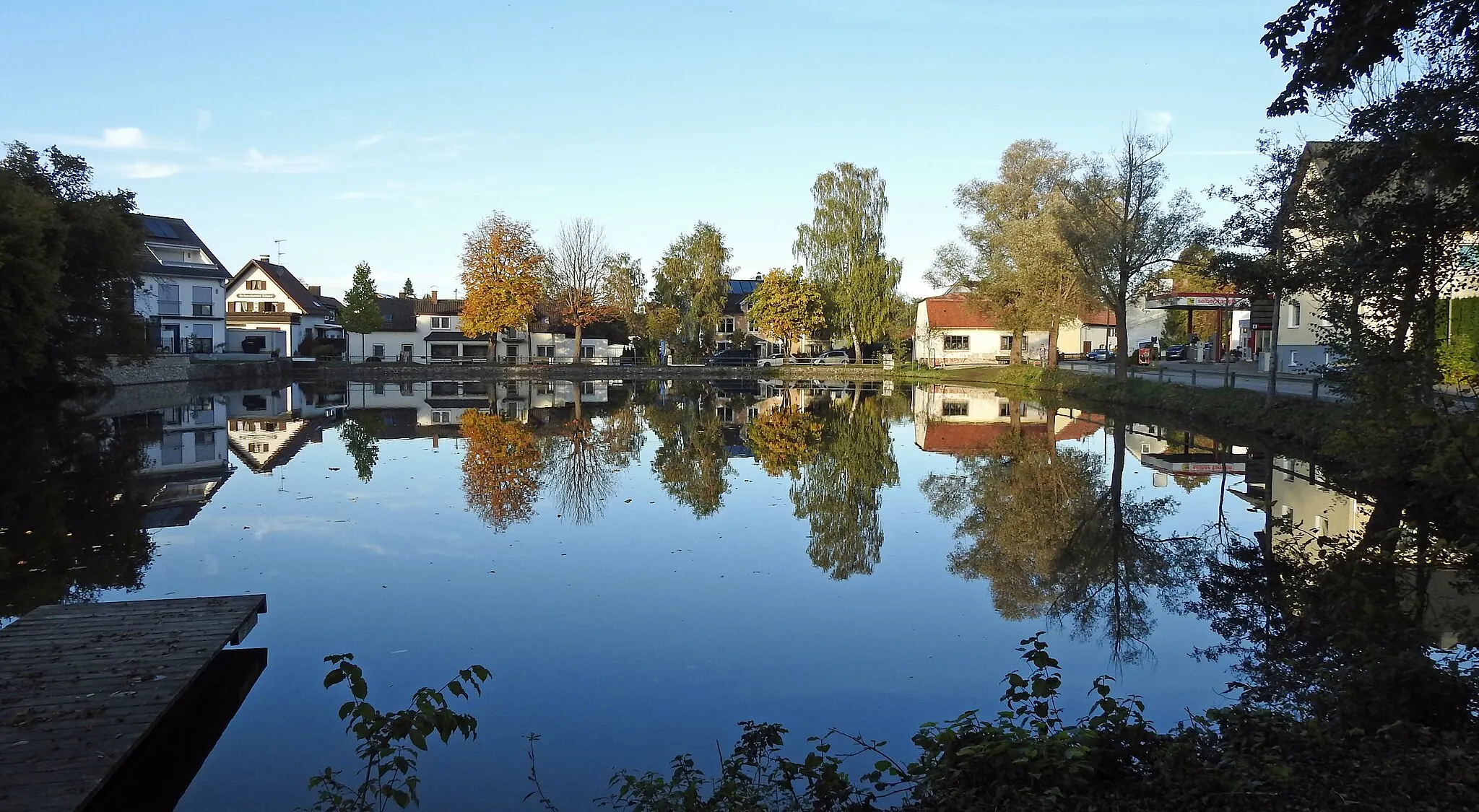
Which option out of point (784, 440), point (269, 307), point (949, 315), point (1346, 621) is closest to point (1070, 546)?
point (1346, 621)

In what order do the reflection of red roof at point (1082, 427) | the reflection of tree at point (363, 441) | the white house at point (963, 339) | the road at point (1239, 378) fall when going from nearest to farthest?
1. the reflection of tree at point (363, 441)
2. the road at point (1239, 378)
3. the reflection of red roof at point (1082, 427)
4. the white house at point (963, 339)

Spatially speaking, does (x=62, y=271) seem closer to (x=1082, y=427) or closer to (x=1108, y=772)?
(x=1082, y=427)

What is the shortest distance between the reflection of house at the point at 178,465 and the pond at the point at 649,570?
0.15 metres

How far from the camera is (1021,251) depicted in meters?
41.4

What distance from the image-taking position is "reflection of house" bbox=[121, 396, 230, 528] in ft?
48.9

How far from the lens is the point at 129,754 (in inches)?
233

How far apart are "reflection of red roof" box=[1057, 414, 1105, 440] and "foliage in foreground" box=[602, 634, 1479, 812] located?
20.5 metres

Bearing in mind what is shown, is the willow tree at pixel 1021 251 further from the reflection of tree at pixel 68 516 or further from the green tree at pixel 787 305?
the reflection of tree at pixel 68 516

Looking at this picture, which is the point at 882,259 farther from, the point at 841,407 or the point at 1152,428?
the point at 1152,428

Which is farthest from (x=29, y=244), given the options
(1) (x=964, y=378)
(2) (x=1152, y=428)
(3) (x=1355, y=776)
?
(1) (x=964, y=378)

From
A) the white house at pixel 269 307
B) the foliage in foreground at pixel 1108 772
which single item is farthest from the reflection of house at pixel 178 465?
the white house at pixel 269 307

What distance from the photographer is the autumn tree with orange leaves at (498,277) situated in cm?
6712

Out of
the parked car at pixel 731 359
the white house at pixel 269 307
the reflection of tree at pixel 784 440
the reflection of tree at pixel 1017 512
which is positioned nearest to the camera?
the reflection of tree at pixel 1017 512

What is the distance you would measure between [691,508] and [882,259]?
1934 inches
